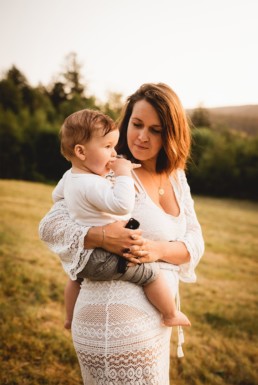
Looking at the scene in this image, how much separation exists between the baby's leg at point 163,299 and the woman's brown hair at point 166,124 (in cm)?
81

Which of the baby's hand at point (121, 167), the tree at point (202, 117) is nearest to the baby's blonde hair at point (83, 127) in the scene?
the baby's hand at point (121, 167)

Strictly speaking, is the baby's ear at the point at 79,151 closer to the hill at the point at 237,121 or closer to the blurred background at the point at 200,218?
the blurred background at the point at 200,218

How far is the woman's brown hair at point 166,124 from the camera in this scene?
2.09 m

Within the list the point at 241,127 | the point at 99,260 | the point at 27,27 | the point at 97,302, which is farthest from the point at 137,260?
the point at 241,127

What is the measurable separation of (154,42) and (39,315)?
5556mm

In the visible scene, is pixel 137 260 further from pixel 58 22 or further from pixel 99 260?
pixel 58 22

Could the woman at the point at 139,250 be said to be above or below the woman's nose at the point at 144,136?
below

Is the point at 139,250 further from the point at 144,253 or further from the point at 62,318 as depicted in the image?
the point at 62,318

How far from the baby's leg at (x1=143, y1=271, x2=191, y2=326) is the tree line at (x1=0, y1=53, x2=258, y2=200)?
16.6 m

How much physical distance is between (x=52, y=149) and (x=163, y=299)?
20.9m

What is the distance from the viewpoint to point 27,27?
634 centimetres

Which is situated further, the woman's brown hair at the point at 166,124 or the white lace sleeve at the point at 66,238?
the woman's brown hair at the point at 166,124

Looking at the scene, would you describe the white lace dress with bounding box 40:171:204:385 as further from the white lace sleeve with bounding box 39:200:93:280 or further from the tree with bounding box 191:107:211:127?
the tree with bounding box 191:107:211:127

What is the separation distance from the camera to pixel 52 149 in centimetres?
2172
